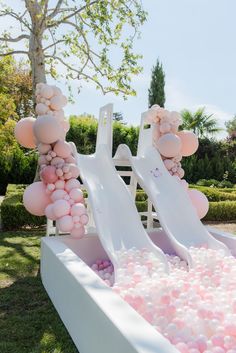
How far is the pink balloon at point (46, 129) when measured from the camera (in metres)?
4.22

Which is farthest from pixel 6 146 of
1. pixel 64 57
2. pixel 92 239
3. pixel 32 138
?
pixel 92 239

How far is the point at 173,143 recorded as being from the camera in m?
5.11

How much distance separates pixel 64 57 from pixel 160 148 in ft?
17.0

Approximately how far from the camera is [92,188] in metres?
4.68

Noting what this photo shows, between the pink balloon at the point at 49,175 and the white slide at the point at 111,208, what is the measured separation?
1.64ft

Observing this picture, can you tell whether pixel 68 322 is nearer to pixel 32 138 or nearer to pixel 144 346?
pixel 144 346

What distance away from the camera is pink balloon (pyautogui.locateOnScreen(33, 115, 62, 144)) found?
422cm

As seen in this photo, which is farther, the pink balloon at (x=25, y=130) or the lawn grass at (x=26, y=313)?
the pink balloon at (x=25, y=130)

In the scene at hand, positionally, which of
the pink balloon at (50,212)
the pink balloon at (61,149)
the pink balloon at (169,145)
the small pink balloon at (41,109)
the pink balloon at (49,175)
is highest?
the small pink balloon at (41,109)

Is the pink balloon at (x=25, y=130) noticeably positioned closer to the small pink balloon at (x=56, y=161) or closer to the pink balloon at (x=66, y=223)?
the small pink balloon at (x=56, y=161)

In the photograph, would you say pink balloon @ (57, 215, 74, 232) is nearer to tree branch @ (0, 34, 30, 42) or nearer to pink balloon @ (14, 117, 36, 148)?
pink balloon @ (14, 117, 36, 148)

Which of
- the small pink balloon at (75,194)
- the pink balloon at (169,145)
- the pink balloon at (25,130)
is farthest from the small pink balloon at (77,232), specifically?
the pink balloon at (169,145)

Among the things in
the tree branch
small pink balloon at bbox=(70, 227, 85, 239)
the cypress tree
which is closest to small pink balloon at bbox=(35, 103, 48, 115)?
small pink balloon at bbox=(70, 227, 85, 239)

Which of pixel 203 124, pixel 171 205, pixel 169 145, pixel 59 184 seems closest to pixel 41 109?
pixel 59 184
